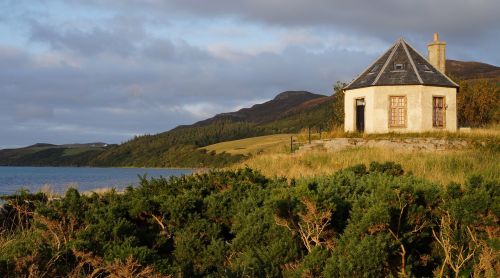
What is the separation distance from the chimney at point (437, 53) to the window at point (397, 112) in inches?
188

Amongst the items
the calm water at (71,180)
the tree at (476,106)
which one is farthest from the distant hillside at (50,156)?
the tree at (476,106)

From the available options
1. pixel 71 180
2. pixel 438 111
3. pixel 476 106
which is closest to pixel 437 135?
pixel 438 111

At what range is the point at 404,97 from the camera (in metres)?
27.9

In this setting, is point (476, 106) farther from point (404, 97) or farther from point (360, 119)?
point (404, 97)

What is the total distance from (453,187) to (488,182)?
1.91ft

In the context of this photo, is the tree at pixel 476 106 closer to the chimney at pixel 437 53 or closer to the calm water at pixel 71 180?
the chimney at pixel 437 53

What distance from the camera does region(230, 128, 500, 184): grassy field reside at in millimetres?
16891

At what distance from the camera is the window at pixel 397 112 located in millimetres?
27906

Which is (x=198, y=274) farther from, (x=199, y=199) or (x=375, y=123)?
(x=375, y=123)

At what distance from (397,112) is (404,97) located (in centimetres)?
86

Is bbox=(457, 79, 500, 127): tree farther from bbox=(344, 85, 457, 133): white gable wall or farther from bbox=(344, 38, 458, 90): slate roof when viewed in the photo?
bbox=(344, 85, 457, 133): white gable wall

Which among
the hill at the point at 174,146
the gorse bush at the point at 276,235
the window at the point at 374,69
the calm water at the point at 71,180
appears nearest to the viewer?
the gorse bush at the point at 276,235

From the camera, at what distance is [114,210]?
286 inches

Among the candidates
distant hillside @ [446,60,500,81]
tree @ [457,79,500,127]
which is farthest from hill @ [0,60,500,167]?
tree @ [457,79,500,127]
